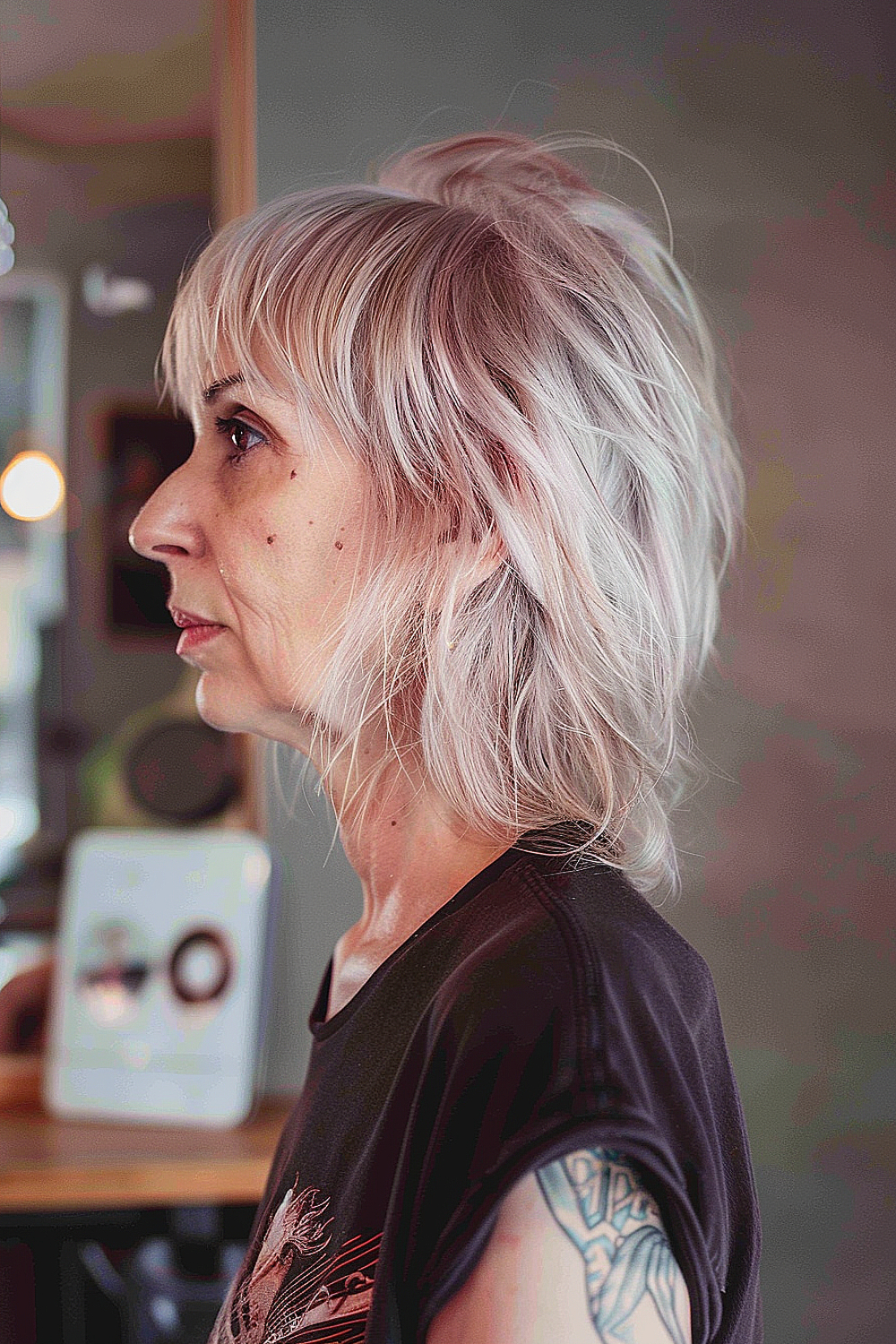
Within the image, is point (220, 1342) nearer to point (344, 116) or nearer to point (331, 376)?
point (331, 376)

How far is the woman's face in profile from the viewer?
30.0 inches

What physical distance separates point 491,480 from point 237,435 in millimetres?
198

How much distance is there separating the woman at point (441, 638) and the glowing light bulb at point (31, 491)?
947 mm

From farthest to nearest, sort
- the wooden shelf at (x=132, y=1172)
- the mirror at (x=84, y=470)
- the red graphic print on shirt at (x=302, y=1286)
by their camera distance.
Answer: the mirror at (x=84, y=470) → the wooden shelf at (x=132, y=1172) → the red graphic print on shirt at (x=302, y=1286)

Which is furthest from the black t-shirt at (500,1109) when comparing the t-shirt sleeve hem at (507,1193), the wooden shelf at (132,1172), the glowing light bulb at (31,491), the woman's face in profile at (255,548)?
the glowing light bulb at (31,491)

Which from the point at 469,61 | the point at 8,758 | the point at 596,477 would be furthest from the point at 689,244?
the point at 8,758

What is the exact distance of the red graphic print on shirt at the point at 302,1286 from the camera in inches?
23.4

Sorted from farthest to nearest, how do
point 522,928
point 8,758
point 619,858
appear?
point 8,758
point 619,858
point 522,928

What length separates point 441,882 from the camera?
29.2 inches

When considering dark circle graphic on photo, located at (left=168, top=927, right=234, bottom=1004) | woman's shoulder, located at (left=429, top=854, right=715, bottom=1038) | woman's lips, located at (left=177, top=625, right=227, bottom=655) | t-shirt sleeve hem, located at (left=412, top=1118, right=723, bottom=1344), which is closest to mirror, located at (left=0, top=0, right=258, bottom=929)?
dark circle graphic on photo, located at (left=168, top=927, right=234, bottom=1004)

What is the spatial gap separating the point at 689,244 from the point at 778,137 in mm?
202

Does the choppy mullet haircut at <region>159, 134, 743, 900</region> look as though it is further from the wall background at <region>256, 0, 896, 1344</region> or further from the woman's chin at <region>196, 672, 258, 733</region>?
the wall background at <region>256, 0, 896, 1344</region>

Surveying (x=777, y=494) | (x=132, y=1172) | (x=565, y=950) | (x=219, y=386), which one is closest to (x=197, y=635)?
(x=219, y=386)

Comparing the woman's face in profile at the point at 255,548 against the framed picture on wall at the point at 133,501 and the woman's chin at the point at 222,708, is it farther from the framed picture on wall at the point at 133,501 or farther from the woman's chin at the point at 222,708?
the framed picture on wall at the point at 133,501
